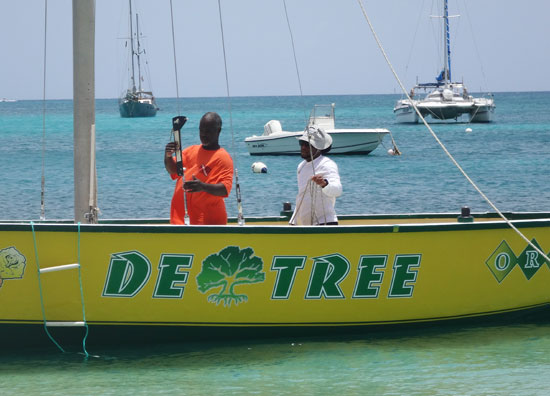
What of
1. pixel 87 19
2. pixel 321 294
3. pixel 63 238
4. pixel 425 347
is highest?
pixel 87 19

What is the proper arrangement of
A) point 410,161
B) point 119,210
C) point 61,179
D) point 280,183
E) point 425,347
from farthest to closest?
1. point 410,161
2. point 61,179
3. point 280,183
4. point 119,210
5. point 425,347

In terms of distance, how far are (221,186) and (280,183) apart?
72.2ft

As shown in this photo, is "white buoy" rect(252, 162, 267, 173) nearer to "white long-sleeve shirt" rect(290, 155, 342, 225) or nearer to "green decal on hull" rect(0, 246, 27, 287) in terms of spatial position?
"white long-sleeve shirt" rect(290, 155, 342, 225)

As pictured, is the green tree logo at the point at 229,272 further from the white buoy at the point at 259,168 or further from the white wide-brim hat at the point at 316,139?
the white buoy at the point at 259,168

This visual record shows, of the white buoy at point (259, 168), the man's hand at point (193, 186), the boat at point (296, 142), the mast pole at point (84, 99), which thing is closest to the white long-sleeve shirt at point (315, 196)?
the man's hand at point (193, 186)

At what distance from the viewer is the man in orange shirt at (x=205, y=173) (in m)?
7.72

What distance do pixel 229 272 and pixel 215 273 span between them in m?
0.11

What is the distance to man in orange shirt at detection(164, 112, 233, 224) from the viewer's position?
772cm

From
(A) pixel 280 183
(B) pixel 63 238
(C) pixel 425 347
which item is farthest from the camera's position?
(A) pixel 280 183

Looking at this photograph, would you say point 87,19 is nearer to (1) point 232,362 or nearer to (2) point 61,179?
(1) point 232,362

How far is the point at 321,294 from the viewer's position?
779 centimetres

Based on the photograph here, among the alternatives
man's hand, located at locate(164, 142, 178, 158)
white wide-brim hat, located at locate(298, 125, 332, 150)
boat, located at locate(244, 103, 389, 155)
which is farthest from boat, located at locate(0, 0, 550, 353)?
boat, located at locate(244, 103, 389, 155)

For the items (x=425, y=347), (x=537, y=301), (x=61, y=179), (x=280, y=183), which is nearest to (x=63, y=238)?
(x=425, y=347)

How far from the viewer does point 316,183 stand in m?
7.85
